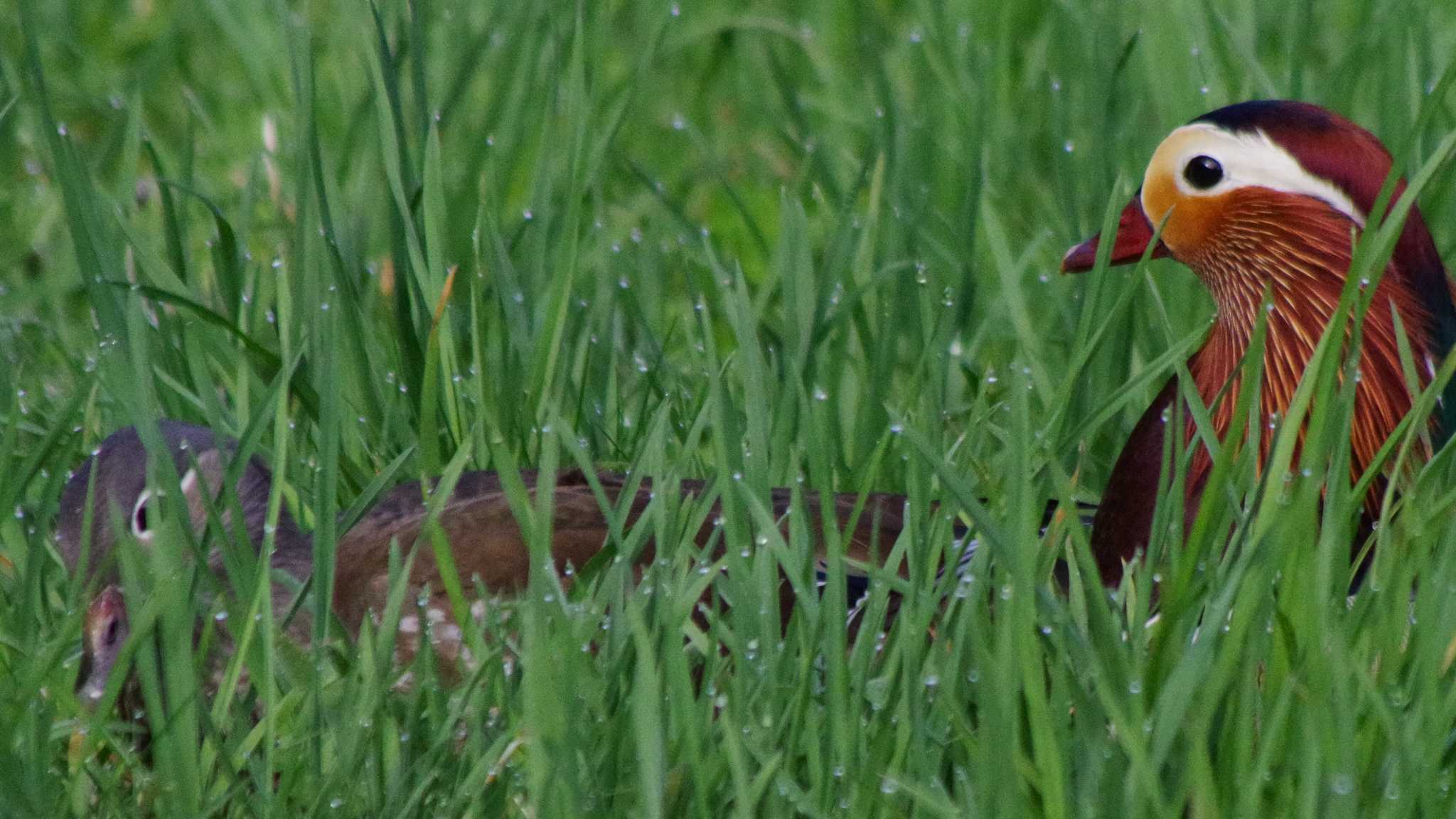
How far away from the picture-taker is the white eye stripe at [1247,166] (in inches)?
92.1

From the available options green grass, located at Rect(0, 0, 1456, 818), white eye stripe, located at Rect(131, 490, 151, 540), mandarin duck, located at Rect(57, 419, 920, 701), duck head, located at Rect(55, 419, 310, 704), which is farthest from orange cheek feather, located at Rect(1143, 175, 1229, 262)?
white eye stripe, located at Rect(131, 490, 151, 540)

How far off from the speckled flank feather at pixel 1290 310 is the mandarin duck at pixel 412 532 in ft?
1.34

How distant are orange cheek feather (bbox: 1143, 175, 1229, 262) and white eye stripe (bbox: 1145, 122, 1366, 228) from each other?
1 centimetres

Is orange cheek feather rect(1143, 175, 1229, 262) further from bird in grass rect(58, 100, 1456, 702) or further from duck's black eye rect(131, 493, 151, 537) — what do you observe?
duck's black eye rect(131, 493, 151, 537)

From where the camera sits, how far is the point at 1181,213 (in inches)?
97.9

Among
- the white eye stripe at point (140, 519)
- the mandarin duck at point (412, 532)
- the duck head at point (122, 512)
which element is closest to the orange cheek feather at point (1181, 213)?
the mandarin duck at point (412, 532)

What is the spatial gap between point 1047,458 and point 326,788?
28.5 inches

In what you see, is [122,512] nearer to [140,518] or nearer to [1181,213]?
[140,518]

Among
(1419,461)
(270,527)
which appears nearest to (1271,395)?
(1419,461)

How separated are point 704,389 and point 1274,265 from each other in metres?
0.72

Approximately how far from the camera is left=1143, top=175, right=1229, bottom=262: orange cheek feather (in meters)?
2.46

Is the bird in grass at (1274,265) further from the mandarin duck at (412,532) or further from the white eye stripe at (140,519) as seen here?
the white eye stripe at (140,519)

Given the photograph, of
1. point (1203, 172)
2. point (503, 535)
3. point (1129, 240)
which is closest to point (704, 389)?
point (503, 535)

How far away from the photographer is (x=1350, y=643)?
1.82 metres
